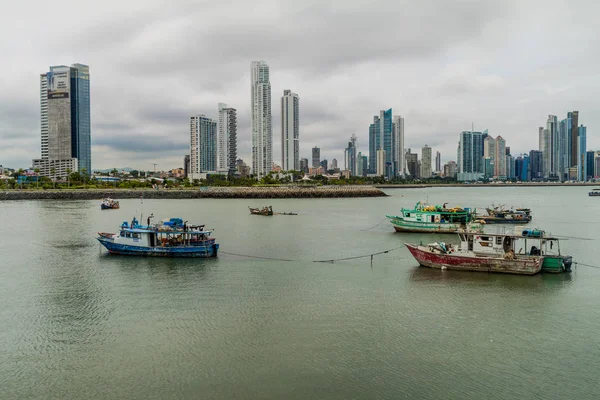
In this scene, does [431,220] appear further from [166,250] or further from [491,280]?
[166,250]

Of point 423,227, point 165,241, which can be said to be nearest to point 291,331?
point 165,241

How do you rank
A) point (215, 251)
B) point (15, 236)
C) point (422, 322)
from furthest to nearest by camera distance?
point (15, 236) < point (215, 251) < point (422, 322)

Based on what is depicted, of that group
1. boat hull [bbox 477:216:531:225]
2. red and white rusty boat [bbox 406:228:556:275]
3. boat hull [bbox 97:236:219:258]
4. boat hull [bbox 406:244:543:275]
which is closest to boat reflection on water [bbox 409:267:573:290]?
boat hull [bbox 406:244:543:275]

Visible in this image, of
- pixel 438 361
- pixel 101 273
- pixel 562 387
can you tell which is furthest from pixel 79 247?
pixel 562 387

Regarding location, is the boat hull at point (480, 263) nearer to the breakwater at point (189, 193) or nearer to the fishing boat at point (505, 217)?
the fishing boat at point (505, 217)

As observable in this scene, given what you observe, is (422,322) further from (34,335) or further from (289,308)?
(34,335)

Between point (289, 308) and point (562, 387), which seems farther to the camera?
point (289, 308)
